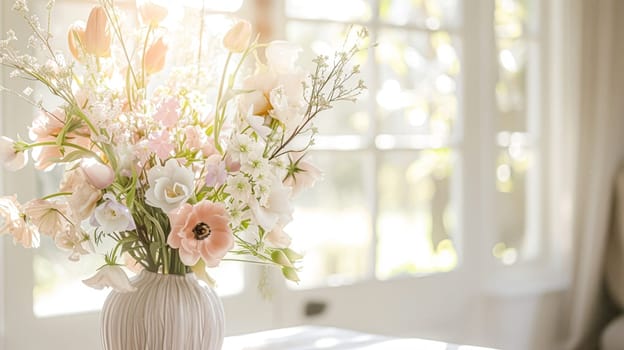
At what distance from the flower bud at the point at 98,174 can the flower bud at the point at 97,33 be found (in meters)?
0.19

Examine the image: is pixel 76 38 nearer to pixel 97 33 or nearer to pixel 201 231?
pixel 97 33

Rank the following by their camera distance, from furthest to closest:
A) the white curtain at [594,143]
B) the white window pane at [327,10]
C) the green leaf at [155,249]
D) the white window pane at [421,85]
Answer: the white curtain at [594,143], the white window pane at [421,85], the white window pane at [327,10], the green leaf at [155,249]

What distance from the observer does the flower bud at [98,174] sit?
1.28 meters

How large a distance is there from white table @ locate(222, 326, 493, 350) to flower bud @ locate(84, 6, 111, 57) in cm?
62

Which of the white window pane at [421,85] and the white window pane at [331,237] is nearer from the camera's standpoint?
the white window pane at [331,237]

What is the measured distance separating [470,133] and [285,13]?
889 mm

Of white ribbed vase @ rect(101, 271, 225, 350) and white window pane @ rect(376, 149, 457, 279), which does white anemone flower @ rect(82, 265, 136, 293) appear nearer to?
white ribbed vase @ rect(101, 271, 225, 350)

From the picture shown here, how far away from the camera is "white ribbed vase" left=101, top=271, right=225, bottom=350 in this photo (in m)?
1.33

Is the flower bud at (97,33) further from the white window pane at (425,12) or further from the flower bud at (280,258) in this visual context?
the white window pane at (425,12)

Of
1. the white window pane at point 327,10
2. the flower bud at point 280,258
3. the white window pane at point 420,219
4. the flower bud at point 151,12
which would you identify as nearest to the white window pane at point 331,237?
the white window pane at point 420,219

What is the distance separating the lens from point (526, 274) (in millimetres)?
3336

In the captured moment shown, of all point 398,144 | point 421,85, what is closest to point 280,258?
point 398,144

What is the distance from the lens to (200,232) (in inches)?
50.7

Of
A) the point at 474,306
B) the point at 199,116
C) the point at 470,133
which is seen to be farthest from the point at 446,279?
the point at 199,116
